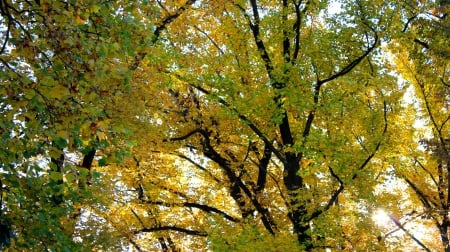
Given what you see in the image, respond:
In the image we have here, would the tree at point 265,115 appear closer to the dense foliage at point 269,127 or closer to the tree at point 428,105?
the dense foliage at point 269,127

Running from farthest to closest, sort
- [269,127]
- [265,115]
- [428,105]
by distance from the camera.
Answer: [428,105] → [269,127] → [265,115]

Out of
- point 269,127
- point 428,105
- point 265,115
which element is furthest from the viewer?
point 428,105

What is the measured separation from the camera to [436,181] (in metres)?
15.7

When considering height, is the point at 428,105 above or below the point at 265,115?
above

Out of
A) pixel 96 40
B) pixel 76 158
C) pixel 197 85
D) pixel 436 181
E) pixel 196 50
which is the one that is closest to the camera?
pixel 96 40

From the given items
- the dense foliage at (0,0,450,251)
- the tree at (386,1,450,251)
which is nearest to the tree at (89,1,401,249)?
the dense foliage at (0,0,450,251)

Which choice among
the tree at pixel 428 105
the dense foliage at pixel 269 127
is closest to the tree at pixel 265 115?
the dense foliage at pixel 269 127

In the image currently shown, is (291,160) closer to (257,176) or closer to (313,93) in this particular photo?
(313,93)

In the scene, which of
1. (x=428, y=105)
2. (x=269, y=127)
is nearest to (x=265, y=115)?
(x=269, y=127)

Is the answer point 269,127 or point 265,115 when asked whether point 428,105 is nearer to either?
point 269,127

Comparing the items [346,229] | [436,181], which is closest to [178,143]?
[346,229]

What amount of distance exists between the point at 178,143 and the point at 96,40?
8499 millimetres

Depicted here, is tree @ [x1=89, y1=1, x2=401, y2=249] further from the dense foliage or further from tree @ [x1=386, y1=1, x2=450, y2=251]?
tree @ [x1=386, y1=1, x2=450, y2=251]

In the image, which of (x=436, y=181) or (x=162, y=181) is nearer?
(x=162, y=181)
